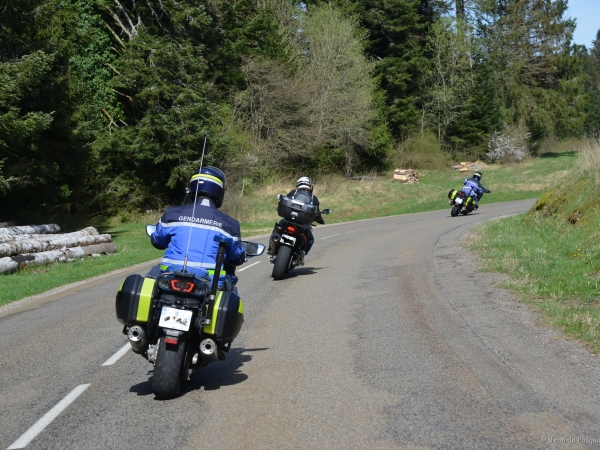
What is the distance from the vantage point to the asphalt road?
534 cm

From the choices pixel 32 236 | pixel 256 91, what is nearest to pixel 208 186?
pixel 32 236

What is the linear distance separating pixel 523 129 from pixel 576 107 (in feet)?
26.2

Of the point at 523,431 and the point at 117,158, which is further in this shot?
the point at 117,158

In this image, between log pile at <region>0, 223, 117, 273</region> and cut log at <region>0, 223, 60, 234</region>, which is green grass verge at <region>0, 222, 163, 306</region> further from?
cut log at <region>0, 223, 60, 234</region>

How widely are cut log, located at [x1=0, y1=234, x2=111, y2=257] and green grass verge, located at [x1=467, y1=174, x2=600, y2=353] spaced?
1135 cm

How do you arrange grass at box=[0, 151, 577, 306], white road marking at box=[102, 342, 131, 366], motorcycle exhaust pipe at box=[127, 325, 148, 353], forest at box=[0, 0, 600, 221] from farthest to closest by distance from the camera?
forest at box=[0, 0, 600, 221] → grass at box=[0, 151, 577, 306] → white road marking at box=[102, 342, 131, 366] → motorcycle exhaust pipe at box=[127, 325, 148, 353]

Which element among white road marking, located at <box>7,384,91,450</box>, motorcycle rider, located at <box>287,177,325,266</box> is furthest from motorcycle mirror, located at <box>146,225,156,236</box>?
motorcycle rider, located at <box>287,177,325,266</box>

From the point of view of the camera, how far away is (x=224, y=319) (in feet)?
20.8

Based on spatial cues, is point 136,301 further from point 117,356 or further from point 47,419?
point 117,356

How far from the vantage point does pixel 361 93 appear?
163ft

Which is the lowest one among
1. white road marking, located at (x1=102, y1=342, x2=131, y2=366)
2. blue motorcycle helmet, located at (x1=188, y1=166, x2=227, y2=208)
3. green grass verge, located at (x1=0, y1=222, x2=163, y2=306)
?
green grass verge, located at (x1=0, y1=222, x2=163, y2=306)

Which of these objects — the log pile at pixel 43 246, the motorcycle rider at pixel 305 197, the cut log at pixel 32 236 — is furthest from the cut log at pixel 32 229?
the motorcycle rider at pixel 305 197

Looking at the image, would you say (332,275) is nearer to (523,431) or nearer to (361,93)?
(523,431)

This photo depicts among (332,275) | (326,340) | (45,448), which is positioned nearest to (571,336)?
(326,340)
